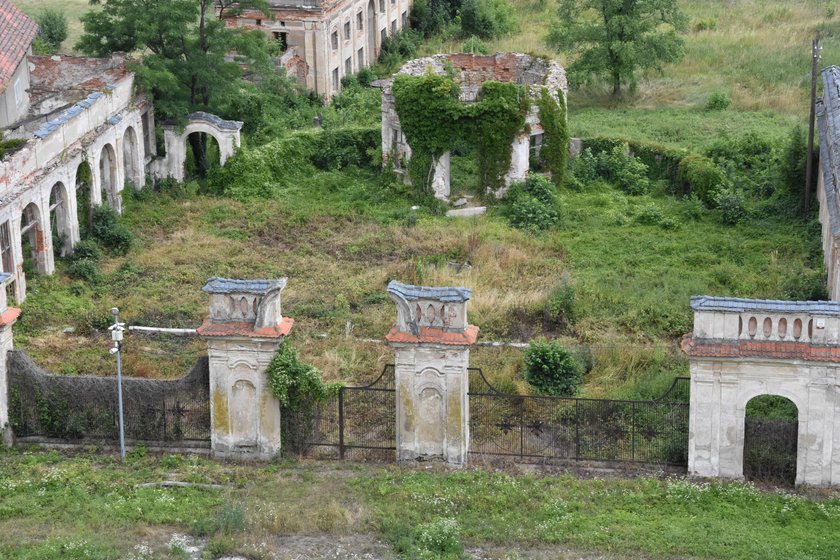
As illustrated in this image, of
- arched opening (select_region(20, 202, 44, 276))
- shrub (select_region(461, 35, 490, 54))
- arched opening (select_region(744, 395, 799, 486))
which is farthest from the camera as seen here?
shrub (select_region(461, 35, 490, 54))

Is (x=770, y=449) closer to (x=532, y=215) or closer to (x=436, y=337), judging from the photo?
(x=436, y=337)

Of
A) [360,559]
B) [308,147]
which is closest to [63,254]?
[308,147]

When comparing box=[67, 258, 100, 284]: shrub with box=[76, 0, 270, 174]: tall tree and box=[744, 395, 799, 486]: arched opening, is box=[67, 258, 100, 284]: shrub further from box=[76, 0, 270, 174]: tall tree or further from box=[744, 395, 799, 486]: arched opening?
box=[744, 395, 799, 486]: arched opening

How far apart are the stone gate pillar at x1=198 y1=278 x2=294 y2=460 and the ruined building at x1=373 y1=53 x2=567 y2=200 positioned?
18046mm

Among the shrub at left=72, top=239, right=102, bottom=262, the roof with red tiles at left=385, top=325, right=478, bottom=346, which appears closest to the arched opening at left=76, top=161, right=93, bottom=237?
the shrub at left=72, top=239, right=102, bottom=262

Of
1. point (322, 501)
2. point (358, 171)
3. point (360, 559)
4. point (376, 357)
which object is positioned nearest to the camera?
point (360, 559)

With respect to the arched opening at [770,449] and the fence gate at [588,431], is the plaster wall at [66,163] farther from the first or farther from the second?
the arched opening at [770,449]

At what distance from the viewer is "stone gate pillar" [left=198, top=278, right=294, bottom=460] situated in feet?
77.7

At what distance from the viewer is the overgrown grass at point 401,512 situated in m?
20.7

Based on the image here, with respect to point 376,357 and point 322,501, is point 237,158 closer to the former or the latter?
point 376,357

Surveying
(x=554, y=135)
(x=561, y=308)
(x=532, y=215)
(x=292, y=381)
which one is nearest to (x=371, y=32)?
(x=554, y=135)

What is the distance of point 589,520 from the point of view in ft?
71.0

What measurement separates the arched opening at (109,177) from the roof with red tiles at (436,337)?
1873cm

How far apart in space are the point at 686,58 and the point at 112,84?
2654 cm
